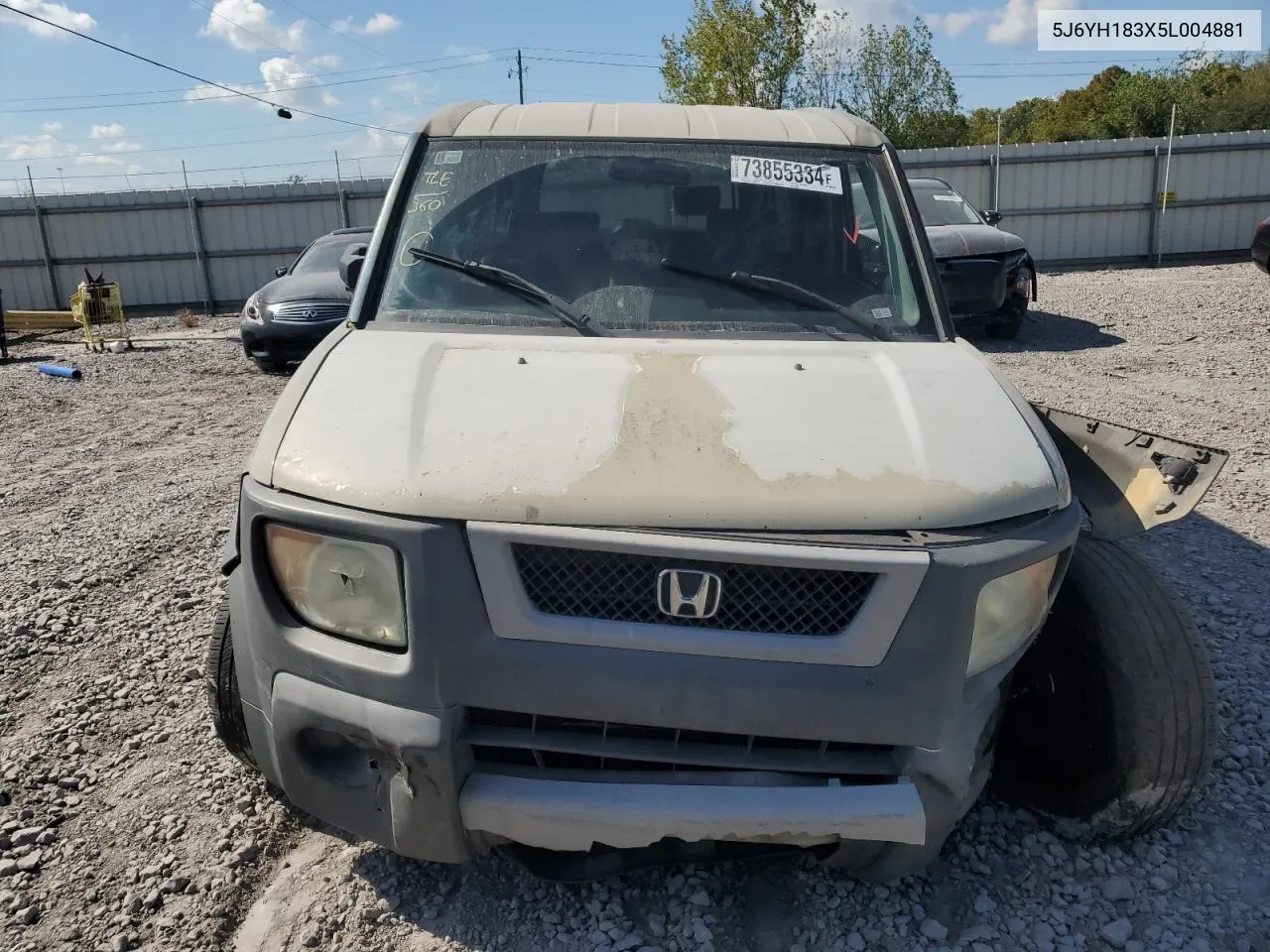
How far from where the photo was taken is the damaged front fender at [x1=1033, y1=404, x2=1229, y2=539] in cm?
270

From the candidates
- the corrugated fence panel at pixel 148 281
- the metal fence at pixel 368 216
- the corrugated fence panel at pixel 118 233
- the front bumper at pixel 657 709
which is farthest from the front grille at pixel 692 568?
the corrugated fence panel at pixel 118 233

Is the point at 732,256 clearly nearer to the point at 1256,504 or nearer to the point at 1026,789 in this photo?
the point at 1026,789

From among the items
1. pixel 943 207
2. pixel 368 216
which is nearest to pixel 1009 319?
pixel 943 207

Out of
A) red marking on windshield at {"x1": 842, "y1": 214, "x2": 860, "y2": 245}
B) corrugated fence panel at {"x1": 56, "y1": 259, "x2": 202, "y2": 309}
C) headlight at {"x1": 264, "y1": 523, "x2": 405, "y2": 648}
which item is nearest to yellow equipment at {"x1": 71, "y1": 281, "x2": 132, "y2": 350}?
corrugated fence panel at {"x1": 56, "y1": 259, "x2": 202, "y2": 309}

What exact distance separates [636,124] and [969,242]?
823 cm

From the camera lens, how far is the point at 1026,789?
9.21ft

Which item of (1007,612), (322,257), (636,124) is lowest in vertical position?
(1007,612)

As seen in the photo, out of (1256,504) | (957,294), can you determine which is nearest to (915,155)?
(957,294)

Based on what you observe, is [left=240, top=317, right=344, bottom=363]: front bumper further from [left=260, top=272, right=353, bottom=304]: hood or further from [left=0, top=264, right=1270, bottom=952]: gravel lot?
[left=0, top=264, right=1270, bottom=952]: gravel lot

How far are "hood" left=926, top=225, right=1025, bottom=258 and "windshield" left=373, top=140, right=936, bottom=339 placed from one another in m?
7.56

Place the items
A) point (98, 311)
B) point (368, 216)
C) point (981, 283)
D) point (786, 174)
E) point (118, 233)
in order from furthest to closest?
point (118, 233) < point (368, 216) < point (98, 311) < point (981, 283) < point (786, 174)

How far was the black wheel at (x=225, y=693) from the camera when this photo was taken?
2650 millimetres

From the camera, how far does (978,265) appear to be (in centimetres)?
1009

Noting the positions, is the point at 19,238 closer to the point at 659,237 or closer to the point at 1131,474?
the point at 659,237
